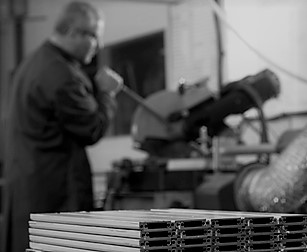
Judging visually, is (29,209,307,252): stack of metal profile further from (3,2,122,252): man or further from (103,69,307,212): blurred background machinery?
(3,2,122,252): man

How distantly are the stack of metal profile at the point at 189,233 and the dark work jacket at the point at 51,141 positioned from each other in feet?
5.69

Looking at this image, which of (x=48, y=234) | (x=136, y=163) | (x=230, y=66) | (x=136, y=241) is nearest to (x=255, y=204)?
(x=48, y=234)

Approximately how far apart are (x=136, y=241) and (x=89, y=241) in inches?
5.0

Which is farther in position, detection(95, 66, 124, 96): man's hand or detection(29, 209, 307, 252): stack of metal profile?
detection(95, 66, 124, 96): man's hand

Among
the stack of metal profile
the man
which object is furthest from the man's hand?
the stack of metal profile

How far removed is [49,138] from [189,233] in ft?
6.43

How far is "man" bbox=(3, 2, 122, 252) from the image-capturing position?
261cm

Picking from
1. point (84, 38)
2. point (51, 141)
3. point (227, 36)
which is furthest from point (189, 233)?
point (227, 36)

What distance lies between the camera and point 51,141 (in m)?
2.66

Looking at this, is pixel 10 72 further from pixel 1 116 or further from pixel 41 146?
pixel 41 146

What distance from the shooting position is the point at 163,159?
8.85 ft

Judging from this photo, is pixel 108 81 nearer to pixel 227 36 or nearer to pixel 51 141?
pixel 51 141

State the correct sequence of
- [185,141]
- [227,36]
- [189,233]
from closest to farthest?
[189,233] → [185,141] → [227,36]

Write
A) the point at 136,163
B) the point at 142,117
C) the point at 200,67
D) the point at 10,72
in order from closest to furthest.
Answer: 1. the point at 142,117
2. the point at 136,163
3. the point at 200,67
4. the point at 10,72
